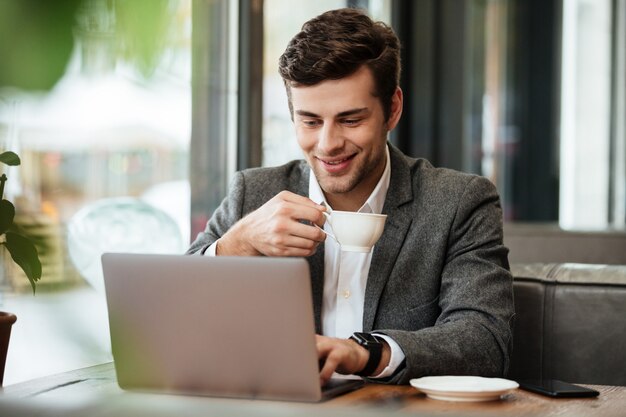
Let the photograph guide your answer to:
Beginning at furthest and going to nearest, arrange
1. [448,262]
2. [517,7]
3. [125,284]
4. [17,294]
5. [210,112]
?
1. [517,7]
2. [210,112]
3. [448,262]
4. [17,294]
5. [125,284]

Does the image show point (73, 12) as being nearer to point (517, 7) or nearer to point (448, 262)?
point (448, 262)

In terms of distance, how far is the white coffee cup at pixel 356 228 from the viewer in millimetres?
1406

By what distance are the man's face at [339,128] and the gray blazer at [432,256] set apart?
0.35ft

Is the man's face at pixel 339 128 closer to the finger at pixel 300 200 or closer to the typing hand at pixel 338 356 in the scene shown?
the finger at pixel 300 200

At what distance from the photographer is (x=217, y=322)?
3.52 feet

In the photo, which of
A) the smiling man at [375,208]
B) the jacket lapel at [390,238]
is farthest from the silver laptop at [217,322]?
the jacket lapel at [390,238]

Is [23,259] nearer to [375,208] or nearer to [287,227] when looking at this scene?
[287,227]

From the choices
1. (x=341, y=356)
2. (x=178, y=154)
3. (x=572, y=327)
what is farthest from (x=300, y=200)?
(x=178, y=154)

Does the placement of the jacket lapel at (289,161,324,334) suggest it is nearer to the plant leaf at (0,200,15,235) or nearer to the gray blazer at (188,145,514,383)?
the gray blazer at (188,145,514,383)

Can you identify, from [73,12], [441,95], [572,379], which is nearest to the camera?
[73,12]

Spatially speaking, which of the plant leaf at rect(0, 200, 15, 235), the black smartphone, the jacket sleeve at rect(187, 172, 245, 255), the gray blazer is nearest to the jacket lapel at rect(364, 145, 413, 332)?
the gray blazer

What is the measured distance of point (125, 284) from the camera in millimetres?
1104

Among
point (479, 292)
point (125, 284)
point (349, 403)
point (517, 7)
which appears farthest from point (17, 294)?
point (517, 7)

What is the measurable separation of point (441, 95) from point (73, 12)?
4514mm
